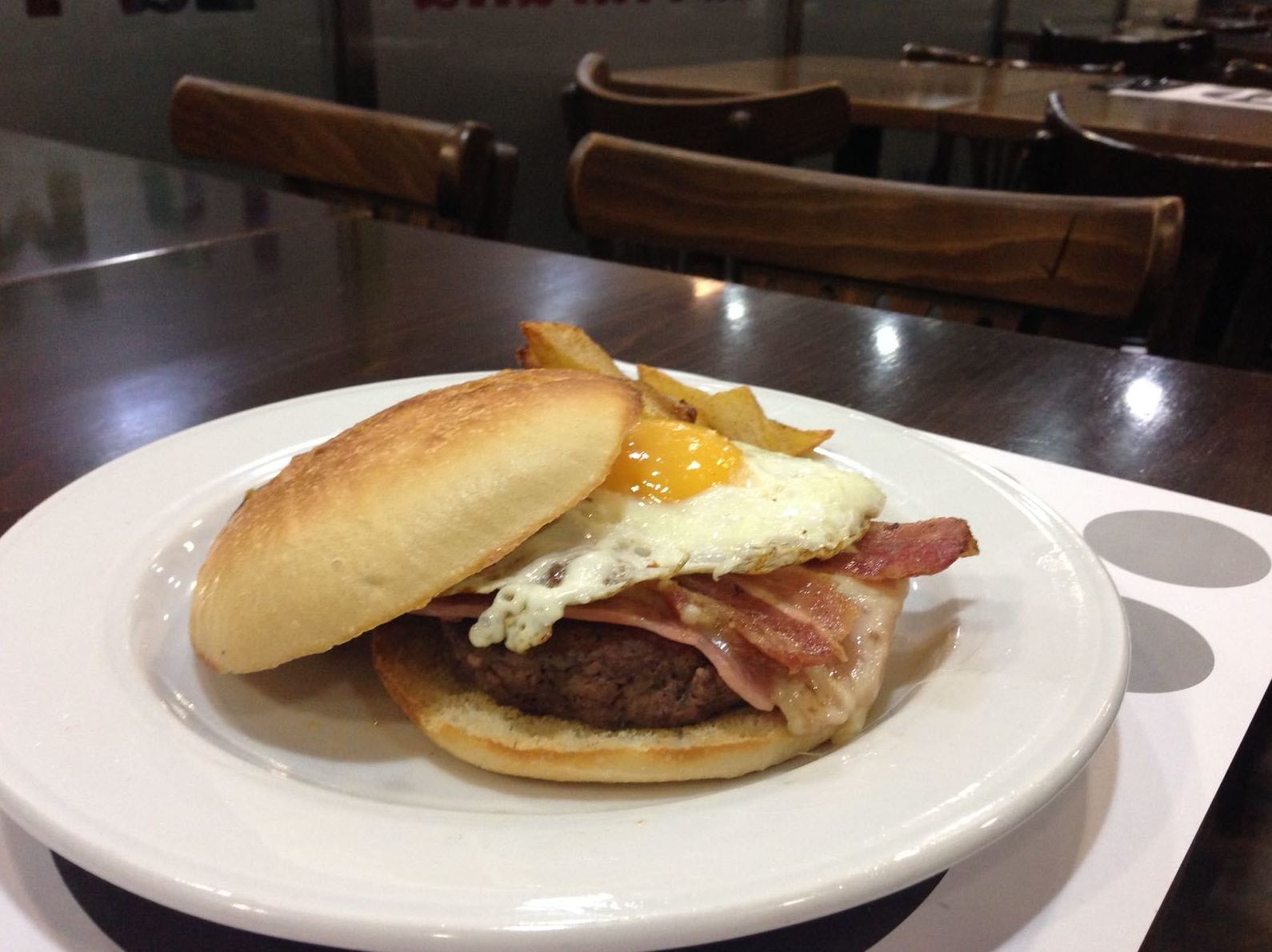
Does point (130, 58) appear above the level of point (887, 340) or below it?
above

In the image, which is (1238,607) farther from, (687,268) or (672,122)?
(672,122)

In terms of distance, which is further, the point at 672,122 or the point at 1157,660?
the point at 672,122

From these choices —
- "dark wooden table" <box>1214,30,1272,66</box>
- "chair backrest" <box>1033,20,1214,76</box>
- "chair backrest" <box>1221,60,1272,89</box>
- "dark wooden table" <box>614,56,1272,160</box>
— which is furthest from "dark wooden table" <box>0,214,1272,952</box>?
"dark wooden table" <box>1214,30,1272,66</box>

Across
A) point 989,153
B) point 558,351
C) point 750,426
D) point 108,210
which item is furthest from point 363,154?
point 989,153

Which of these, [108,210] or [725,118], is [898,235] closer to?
[725,118]

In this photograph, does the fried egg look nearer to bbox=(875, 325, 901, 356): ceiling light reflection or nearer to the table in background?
bbox=(875, 325, 901, 356): ceiling light reflection

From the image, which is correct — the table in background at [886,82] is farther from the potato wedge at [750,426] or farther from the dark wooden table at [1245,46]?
the potato wedge at [750,426]

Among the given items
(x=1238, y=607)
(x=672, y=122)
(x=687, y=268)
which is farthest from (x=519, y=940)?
(x=672, y=122)
